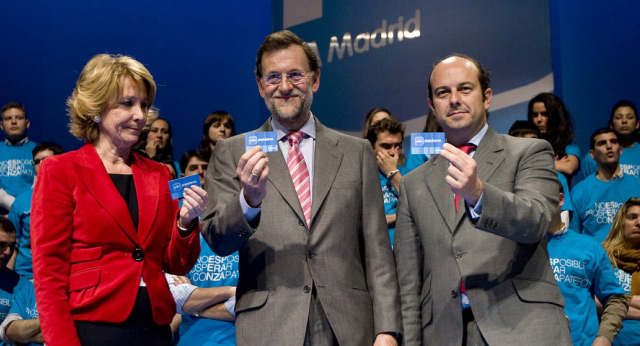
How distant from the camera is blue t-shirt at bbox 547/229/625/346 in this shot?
14.3ft

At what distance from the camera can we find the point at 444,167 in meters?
2.88

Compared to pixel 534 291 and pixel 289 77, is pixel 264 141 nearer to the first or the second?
pixel 289 77

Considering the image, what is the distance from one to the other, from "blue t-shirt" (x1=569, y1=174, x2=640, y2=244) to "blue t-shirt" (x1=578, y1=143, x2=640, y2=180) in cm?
34

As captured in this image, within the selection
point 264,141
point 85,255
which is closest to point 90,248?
point 85,255

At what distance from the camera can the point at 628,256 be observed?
5.28m

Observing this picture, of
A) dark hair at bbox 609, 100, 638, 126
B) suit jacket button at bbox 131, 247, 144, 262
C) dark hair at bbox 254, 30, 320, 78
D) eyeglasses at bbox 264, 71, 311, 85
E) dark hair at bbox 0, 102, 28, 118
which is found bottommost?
suit jacket button at bbox 131, 247, 144, 262

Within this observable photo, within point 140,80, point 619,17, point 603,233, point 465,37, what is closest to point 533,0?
point 465,37

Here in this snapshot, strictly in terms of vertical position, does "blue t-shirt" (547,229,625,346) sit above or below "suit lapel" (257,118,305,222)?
below

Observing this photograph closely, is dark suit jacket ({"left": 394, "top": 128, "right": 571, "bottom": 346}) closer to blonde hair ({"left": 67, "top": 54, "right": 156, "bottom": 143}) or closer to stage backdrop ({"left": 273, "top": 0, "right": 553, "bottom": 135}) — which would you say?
blonde hair ({"left": 67, "top": 54, "right": 156, "bottom": 143})

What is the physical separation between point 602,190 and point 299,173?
4.04 m

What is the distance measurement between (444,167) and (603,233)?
3492mm

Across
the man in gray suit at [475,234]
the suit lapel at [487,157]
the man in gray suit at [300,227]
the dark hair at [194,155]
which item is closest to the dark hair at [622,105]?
the dark hair at [194,155]

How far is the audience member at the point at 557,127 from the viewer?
18.3ft

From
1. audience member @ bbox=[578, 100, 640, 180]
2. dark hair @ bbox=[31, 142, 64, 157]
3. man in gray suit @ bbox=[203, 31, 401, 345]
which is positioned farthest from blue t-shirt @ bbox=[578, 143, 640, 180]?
dark hair @ bbox=[31, 142, 64, 157]
